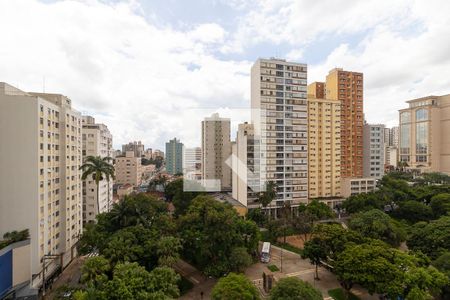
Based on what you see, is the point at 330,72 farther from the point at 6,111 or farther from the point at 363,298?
the point at 6,111

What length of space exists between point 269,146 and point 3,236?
3602 cm

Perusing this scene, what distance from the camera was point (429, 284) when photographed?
1722cm

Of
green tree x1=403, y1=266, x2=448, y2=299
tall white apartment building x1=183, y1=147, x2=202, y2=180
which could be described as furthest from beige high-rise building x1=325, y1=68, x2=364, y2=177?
green tree x1=403, y1=266, x2=448, y2=299

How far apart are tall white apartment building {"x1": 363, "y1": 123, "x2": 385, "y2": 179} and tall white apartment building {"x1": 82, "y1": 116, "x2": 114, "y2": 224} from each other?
5568 cm

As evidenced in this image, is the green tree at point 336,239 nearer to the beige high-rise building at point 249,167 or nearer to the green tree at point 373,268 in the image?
the green tree at point 373,268

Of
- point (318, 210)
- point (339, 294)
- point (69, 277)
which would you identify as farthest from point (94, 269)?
point (318, 210)

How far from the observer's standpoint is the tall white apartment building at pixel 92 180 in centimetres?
3809

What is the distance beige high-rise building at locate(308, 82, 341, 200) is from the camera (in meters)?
48.2

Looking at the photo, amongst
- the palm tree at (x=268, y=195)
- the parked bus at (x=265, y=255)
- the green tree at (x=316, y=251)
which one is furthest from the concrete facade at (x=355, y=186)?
the green tree at (x=316, y=251)

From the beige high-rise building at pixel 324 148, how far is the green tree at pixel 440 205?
1565 centimetres

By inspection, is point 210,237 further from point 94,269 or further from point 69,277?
point 69,277

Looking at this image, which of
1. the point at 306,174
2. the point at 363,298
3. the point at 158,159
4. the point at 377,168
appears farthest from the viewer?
the point at 158,159

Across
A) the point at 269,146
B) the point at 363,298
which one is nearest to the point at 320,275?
the point at 363,298

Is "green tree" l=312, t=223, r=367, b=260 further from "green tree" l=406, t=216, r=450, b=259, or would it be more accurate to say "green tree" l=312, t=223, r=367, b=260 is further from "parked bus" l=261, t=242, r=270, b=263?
"parked bus" l=261, t=242, r=270, b=263
